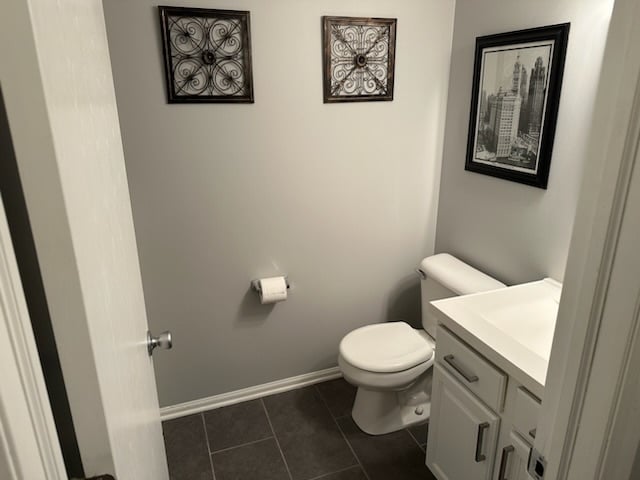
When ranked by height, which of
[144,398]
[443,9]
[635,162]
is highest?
[443,9]

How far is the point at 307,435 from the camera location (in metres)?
2.20

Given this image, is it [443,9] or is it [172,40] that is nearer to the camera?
[172,40]

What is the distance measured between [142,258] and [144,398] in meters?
1.06

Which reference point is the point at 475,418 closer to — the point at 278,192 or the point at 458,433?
the point at 458,433

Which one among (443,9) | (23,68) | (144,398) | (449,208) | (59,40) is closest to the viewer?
(23,68)

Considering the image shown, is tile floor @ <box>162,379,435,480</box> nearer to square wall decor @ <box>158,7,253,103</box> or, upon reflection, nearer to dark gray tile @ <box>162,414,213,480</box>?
dark gray tile @ <box>162,414,213,480</box>

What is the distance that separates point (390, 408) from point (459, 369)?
0.73 m

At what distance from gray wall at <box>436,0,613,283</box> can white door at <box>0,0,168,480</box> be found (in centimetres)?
136

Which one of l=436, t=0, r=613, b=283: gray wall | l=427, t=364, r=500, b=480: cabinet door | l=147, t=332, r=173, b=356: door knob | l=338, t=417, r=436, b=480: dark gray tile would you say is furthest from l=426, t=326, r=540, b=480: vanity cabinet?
l=147, t=332, r=173, b=356: door knob

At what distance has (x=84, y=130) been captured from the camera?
0.69 m

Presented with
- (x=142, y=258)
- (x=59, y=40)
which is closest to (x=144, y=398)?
(x=59, y=40)

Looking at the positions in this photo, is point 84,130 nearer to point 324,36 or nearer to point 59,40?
point 59,40

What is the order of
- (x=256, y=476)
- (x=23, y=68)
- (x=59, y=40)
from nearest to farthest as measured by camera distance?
(x=23, y=68) → (x=59, y=40) → (x=256, y=476)

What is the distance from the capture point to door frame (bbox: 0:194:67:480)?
0.46 meters
